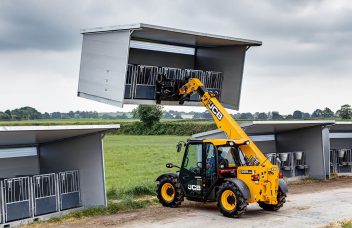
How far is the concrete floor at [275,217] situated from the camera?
1263 cm

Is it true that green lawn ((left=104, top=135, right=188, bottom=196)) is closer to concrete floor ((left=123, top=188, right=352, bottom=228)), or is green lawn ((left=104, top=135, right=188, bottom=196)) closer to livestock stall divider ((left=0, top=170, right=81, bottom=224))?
livestock stall divider ((left=0, top=170, right=81, bottom=224))

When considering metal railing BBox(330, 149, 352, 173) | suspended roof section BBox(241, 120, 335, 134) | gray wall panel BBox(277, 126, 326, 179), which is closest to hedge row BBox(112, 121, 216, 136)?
metal railing BBox(330, 149, 352, 173)

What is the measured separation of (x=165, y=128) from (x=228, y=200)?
4118 centimetres

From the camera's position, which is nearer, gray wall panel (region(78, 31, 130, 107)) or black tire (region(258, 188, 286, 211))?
gray wall panel (region(78, 31, 130, 107))

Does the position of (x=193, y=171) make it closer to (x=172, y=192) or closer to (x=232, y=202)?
(x=172, y=192)

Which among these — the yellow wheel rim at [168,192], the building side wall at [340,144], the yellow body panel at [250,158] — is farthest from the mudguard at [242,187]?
the building side wall at [340,144]

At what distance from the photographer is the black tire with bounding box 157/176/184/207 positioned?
1491cm

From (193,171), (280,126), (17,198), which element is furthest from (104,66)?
(280,126)

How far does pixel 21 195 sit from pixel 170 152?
23383 millimetres

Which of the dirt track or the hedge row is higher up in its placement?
the hedge row

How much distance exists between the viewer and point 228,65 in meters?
17.6

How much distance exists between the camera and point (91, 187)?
48.1ft

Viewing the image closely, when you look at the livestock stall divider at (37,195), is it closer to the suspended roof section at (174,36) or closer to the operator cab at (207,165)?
the operator cab at (207,165)

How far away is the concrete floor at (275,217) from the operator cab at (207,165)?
61 cm
